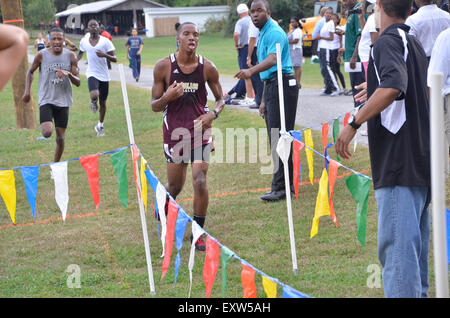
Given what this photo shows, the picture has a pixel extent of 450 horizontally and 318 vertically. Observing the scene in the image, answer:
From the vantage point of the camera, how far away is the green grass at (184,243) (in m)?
5.09

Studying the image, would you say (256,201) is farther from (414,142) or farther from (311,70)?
(311,70)

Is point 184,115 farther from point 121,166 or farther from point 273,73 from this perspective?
point 273,73

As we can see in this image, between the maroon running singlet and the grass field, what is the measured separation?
102 cm

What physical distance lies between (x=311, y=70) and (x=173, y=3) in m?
72.5

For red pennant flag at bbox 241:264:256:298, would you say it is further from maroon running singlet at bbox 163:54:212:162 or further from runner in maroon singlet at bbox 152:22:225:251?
maroon running singlet at bbox 163:54:212:162

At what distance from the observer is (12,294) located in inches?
201

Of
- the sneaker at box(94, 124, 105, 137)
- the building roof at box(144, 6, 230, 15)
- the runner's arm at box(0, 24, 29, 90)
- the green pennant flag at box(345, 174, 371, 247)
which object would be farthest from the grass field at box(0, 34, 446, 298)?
the building roof at box(144, 6, 230, 15)

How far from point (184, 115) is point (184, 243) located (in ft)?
4.34

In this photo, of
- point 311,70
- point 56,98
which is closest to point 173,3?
point 311,70

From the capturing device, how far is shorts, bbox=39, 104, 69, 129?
906cm

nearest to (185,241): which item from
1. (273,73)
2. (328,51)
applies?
(273,73)

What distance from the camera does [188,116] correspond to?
20.1 feet

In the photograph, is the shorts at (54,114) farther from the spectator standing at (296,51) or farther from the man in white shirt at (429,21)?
the spectator standing at (296,51)

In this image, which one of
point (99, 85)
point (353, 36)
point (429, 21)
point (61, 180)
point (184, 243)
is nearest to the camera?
point (61, 180)
